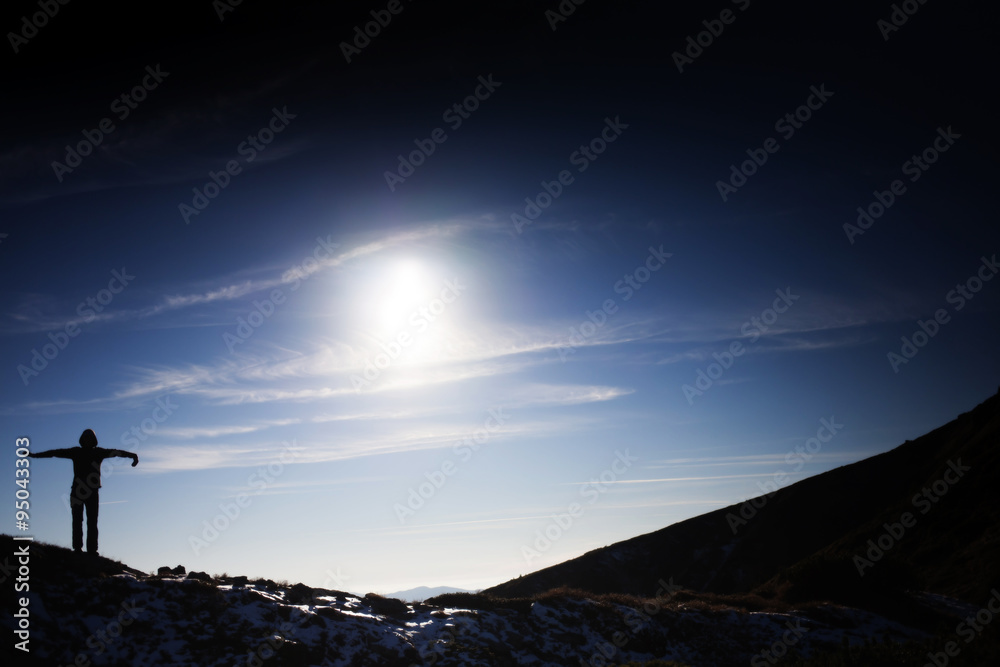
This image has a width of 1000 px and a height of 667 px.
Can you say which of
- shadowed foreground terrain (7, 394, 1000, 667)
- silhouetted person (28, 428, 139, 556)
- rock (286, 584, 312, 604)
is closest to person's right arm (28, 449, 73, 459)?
silhouetted person (28, 428, 139, 556)

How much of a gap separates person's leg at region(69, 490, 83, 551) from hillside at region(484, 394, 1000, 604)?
31.7 metres

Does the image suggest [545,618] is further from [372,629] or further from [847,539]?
[847,539]

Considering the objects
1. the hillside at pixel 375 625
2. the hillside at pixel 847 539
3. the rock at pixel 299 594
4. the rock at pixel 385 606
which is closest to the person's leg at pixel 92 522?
the hillside at pixel 375 625

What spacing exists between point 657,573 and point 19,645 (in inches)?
2064

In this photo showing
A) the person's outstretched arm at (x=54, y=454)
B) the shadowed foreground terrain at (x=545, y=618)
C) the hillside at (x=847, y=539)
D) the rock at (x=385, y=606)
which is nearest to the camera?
the shadowed foreground terrain at (x=545, y=618)

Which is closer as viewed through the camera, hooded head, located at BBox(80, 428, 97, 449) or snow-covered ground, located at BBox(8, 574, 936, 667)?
snow-covered ground, located at BBox(8, 574, 936, 667)

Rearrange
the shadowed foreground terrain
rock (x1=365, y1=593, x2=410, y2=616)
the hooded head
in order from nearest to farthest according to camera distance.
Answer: the shadowed foreground terrain → the hooded head → rock (x1=365, y1=593, x2=410, y2=616)

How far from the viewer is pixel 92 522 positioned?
62.2 feet

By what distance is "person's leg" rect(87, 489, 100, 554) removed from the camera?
18.8 m

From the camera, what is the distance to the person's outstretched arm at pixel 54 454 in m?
18.0

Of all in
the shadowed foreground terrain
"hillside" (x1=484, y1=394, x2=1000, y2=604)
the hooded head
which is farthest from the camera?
"hillside" (x1=484, y1=394, x2=1000, y2=604)

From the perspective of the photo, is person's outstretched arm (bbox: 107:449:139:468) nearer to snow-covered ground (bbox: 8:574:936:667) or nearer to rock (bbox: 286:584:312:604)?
snow-covered ground (bbox: 8:574:936:667)

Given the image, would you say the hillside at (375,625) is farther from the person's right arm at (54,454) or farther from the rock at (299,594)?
the person's right arm at (54,454)

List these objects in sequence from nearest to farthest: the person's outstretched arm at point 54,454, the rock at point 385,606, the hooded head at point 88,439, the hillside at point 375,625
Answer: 1. the hillside at point 375,625
2. the person's outstretched arm at point 54,454
3. the hooded head at point 88,439
4. the rock at point 385,606
